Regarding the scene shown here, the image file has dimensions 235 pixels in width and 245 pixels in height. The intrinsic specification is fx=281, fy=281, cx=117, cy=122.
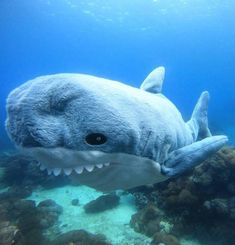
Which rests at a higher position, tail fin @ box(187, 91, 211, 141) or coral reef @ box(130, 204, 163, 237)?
tail fin @ box(187, 91, 211, 141)

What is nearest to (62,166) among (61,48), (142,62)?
(61,48)

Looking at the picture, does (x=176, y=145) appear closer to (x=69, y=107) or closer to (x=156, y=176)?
(x=156, y=176)

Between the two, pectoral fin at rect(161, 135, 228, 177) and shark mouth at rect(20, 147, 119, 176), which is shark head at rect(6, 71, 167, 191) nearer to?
shark mouth at rect(20, 147, 119, 176)

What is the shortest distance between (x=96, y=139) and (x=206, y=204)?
5337 millimetres

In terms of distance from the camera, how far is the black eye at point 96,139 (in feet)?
9.14

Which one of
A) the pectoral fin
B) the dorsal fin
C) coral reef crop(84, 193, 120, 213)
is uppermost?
the dorsal fin

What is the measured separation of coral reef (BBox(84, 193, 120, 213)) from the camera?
9383 millimetres

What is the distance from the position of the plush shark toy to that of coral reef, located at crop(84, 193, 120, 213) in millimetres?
6019

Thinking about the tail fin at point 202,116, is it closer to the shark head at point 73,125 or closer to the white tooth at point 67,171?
the shark head at point 73,125

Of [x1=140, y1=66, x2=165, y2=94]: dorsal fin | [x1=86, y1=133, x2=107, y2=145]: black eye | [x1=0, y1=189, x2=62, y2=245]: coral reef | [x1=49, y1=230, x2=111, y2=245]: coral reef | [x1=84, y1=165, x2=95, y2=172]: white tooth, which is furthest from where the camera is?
[x1=0, y1=189, x2=62, y2=245]: coral reef

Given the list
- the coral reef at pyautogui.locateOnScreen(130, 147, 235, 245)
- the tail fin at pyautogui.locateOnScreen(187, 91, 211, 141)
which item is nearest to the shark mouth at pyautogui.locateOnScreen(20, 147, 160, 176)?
the tail fin at pyautogui.locateOnScreen(187, 91, 211, 141)

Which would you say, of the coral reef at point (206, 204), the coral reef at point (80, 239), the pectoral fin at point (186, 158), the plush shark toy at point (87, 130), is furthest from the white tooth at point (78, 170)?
the coral reef at point (80, 239)

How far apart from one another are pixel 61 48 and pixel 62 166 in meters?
95.3

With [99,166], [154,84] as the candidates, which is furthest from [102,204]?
[99,166]
